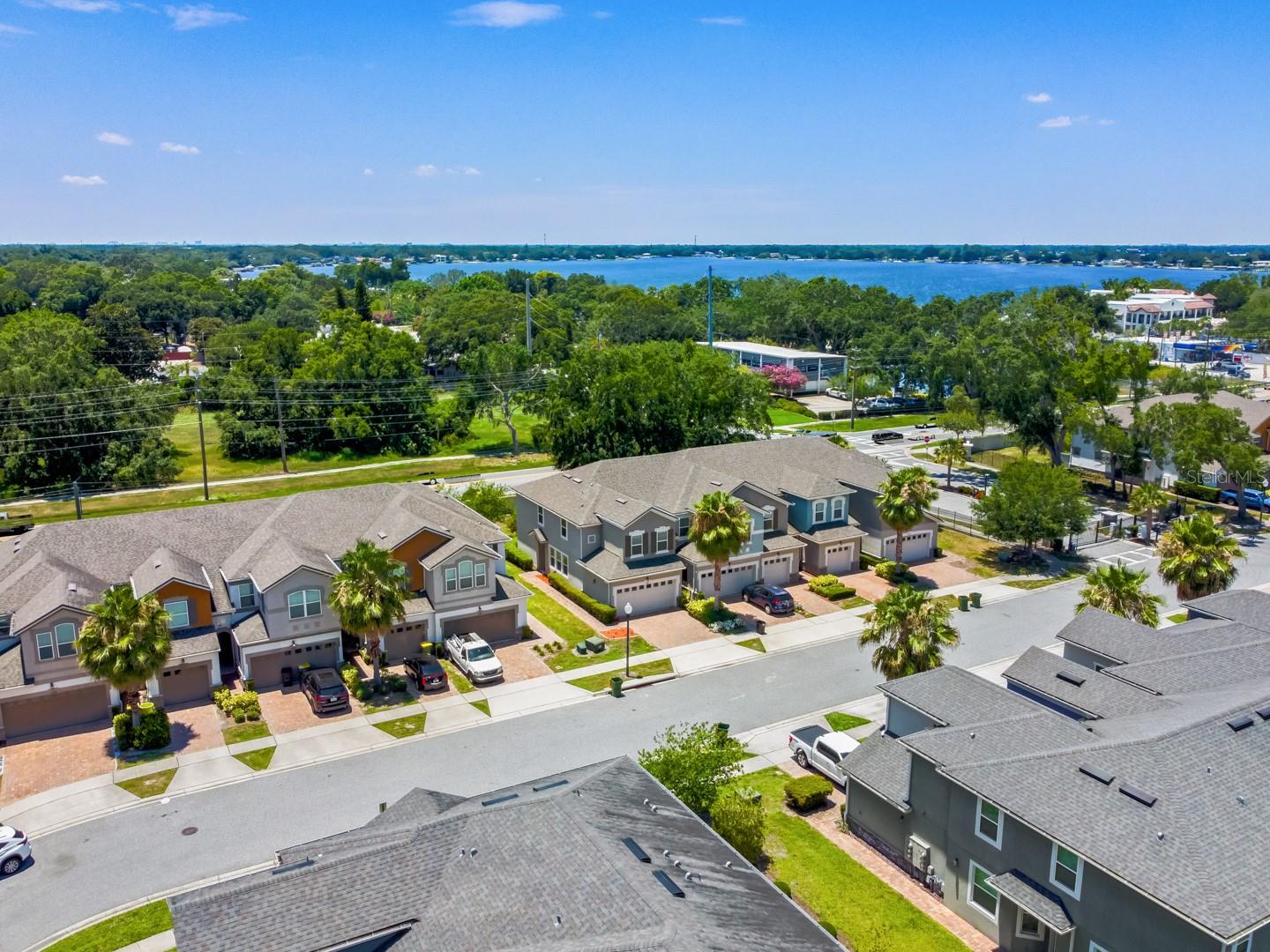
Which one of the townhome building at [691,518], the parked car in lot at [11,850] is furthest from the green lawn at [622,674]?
the parked car in lot at [11,850]

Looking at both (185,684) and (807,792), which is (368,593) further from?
(807,792)

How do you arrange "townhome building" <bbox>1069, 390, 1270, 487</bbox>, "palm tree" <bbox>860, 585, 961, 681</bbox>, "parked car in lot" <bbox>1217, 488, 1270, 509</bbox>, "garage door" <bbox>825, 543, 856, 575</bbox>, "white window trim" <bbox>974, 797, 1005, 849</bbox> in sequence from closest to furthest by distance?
1. "white window trim" <bbox>974, 797, 1005, 849</bbox>
2. "palm tree" <bbox>860, 585, 961, 681</bbox>
3. "garage door" <bbox>825, 543, 856, 575</bbox>
4. "parked car in lot" <bbox>1217, 488, 1270, 509</bbox>
5. "townhome building" <bbox>1069, 390, 1270, 487</bbox>

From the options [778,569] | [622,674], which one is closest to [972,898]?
[622,674]

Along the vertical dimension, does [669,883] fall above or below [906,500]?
below

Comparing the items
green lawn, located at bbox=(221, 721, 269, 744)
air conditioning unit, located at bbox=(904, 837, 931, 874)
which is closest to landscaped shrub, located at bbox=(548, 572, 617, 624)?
green lawn, located at bbox=(221, 721, 269, 744)

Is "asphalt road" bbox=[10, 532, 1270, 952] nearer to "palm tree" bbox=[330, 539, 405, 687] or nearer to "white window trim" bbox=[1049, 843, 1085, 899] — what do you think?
"palm tree" bbox=[330, 539, 405, 687]

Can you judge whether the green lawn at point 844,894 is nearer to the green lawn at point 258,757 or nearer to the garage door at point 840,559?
the green lawn at point 258,757
